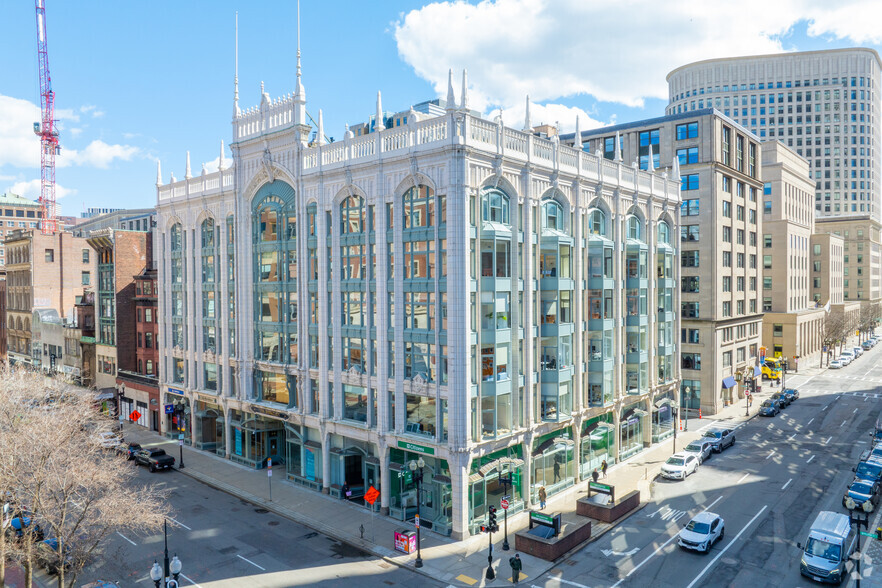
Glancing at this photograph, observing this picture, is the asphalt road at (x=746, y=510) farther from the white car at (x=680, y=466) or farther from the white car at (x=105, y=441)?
the white car at (x=105, y=441)

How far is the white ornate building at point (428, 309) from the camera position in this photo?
108 feet

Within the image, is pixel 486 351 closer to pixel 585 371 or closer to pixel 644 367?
pixel 585 371

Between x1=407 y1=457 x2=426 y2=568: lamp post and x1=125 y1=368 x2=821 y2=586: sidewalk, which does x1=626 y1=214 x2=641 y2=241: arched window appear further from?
x1=407 y1=457 x2=426 y2=568: lamp post

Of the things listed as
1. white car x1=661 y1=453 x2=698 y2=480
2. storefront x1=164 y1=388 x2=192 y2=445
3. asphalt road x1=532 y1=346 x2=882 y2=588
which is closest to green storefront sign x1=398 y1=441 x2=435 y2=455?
asphalt road x1=532 y1=346 x2=882 y2=588

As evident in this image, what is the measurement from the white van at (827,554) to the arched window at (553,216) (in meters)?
21.4

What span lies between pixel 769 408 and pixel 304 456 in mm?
46296

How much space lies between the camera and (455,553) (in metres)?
30.0

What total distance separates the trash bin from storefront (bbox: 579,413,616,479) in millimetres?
15086

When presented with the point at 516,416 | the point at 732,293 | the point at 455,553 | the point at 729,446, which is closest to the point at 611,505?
the point at 516,416

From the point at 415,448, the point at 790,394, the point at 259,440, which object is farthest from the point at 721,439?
the point at 259,440

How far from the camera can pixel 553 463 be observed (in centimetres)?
3822

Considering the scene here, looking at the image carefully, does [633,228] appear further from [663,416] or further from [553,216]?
[663,416]

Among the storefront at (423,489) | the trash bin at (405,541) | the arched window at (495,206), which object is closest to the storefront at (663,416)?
the storefront at (423,489)

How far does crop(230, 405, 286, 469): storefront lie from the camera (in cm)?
4541
